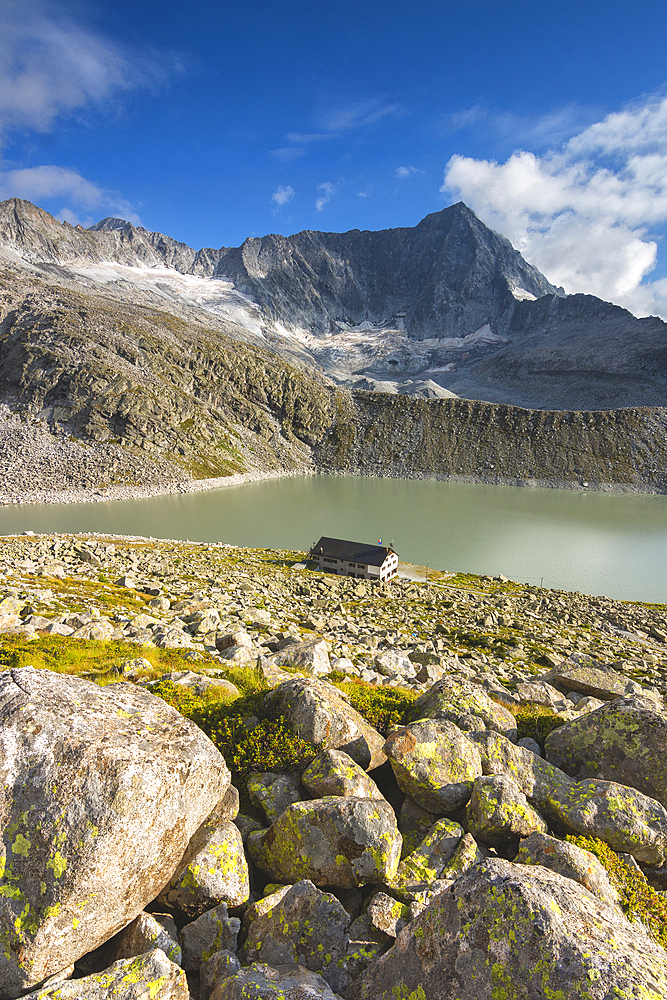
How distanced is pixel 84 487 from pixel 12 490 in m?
11.9

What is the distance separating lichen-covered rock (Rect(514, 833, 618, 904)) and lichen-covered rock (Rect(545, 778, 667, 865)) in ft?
3.34

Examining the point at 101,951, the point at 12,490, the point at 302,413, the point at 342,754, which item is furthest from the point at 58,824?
the point at 302,413

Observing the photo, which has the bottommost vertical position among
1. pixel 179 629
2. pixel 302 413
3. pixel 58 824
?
pixel 179 629

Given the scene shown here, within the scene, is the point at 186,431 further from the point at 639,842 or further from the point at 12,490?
the point at 639,842

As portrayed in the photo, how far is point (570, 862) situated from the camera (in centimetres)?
426

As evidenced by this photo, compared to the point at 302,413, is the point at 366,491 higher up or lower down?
lower down

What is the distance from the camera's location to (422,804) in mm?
5633

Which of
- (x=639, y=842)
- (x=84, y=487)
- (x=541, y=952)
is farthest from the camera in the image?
(x=84, y=487)

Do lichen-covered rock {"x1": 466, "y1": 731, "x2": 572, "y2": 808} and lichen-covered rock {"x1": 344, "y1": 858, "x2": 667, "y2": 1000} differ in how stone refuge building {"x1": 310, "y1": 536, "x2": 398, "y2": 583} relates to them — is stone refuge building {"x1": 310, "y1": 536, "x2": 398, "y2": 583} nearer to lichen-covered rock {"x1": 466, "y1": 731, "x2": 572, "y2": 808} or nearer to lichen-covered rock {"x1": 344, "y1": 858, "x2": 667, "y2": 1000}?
lichen-covered rock {"x1": 466, "y1": 731, "x2": 572, "y2": 808}

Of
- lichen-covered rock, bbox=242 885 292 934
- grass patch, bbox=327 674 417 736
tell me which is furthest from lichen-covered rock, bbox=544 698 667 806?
lichen-covered rock, bbox=242 885 292 934

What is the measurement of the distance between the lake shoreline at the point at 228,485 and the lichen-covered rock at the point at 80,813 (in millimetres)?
90590

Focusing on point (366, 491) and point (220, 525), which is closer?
point (220, 525)

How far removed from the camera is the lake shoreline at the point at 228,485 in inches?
3206

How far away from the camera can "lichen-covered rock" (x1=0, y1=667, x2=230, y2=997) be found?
133 inches
